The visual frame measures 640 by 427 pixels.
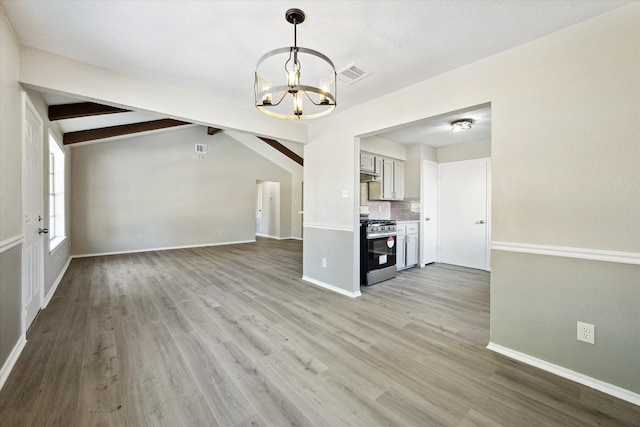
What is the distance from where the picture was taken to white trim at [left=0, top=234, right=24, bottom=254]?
Answer: 1797mm

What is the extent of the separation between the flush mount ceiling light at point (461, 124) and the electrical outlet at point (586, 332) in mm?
2870

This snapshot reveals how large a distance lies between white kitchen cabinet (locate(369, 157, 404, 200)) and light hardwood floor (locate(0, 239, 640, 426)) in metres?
1.98

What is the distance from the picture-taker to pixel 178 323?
105 inches

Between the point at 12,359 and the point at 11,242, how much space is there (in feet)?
2.80

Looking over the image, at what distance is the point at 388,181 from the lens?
498cm

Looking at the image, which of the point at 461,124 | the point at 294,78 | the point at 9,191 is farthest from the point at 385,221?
the point at 9,191

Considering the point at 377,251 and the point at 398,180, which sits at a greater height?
the point at 398,180

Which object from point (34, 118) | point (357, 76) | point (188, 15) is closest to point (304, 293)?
point (357, 76)

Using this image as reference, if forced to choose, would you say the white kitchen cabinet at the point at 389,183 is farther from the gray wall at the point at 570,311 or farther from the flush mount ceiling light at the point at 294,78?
the gray wall at the point at 570,311

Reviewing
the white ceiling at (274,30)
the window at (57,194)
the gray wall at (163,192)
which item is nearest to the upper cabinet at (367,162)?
the white ceiling at (274,30)

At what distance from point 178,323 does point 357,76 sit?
3045mm

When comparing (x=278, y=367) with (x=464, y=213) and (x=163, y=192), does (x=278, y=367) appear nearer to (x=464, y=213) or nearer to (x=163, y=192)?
(x=464, y=213)

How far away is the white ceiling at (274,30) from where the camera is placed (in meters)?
1.67

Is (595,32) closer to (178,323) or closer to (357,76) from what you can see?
(357,76)
